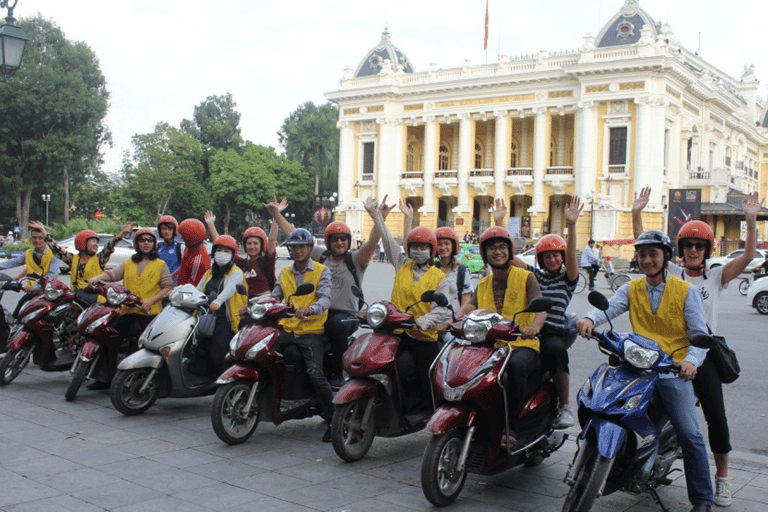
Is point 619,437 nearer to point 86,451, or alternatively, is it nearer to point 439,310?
point 439,310

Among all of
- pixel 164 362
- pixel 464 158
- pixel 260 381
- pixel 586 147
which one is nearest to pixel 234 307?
pixel 164 362

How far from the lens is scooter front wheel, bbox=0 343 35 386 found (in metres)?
7.41

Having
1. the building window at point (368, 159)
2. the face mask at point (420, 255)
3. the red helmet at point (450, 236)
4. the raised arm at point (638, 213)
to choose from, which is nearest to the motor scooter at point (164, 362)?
the face mask at point (420, 255)

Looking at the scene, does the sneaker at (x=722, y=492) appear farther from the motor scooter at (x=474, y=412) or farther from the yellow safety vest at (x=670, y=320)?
A: the motor scooter at (x=474, y=412)

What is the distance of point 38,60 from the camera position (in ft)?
151

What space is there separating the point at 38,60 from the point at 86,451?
46.6 metres

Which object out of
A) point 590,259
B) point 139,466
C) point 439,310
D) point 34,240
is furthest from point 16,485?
point 590,259

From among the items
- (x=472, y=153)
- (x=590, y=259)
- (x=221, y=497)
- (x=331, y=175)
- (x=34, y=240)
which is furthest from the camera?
(x=331, y=175)

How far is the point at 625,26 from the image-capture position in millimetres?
46531

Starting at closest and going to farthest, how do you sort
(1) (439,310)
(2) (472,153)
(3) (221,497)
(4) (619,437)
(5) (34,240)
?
(4) (619,437), (3) (221,497), (1) (439,310), (5) (34,240), (2) (472,153)

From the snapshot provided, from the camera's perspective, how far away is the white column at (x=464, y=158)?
166 ft

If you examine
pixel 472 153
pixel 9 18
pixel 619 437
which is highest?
pixel 472 153

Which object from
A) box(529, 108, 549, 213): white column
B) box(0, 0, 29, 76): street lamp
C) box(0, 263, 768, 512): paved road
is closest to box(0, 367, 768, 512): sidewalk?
box(0, 263, 768, 512): paved road

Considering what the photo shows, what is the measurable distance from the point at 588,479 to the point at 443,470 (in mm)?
875
